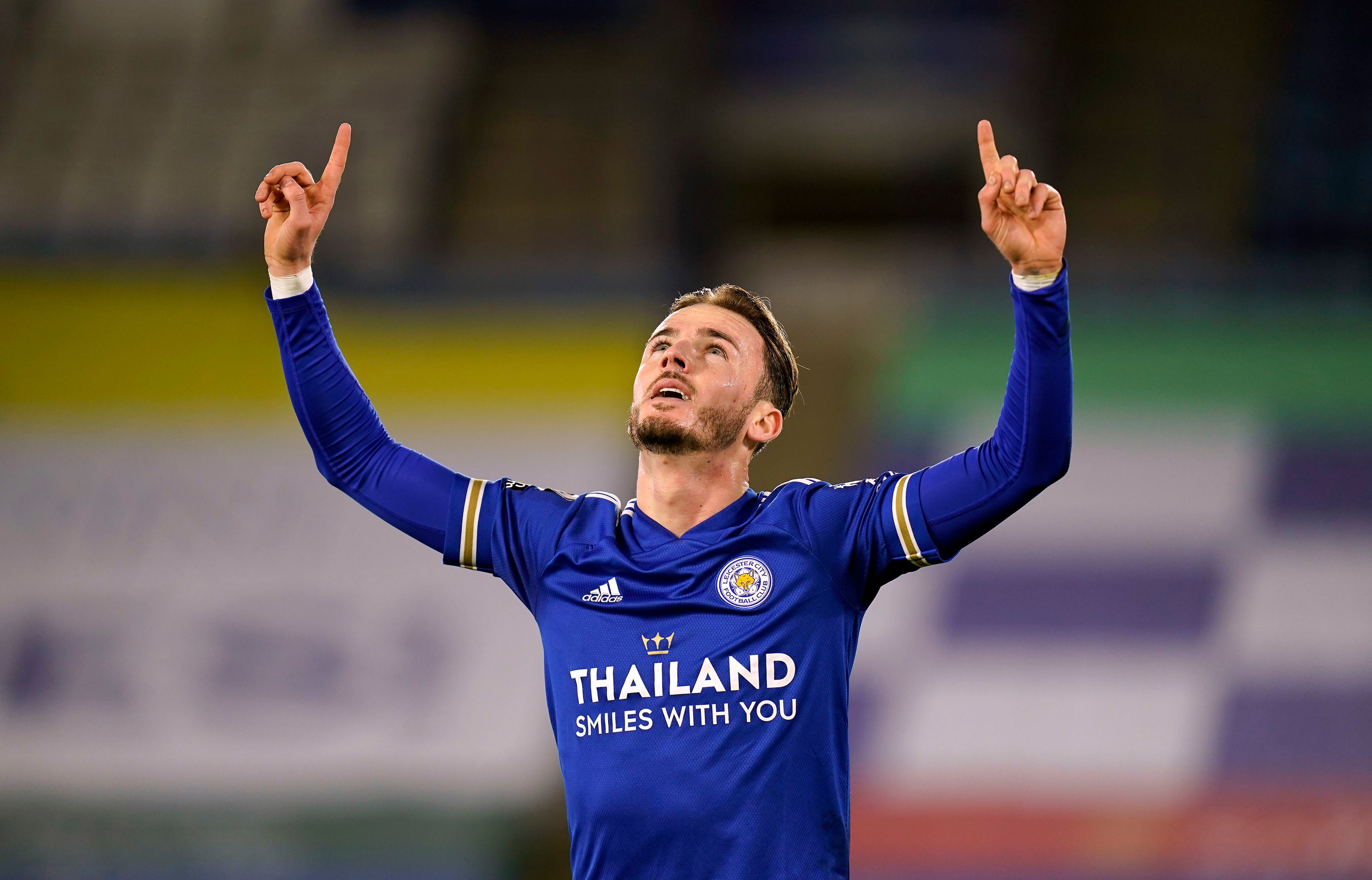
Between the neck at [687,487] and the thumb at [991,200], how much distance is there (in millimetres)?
907

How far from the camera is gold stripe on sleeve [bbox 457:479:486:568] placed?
11.5 feet

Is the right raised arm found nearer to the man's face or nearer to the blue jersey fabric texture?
the blue jersey fabric texture

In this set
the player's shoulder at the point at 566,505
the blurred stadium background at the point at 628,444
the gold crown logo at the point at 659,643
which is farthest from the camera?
the blurred stadium background at the point at 628,444

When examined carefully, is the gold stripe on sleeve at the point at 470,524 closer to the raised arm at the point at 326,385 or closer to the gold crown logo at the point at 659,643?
the raised arm at the point at 326,385

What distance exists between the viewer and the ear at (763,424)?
3631 mm

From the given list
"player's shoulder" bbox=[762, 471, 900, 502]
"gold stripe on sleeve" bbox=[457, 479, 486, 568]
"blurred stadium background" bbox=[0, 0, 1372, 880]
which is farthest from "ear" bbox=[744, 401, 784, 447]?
"blurred stadium background" bbox=[0, 0, 1372, 880]

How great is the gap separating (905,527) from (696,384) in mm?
670

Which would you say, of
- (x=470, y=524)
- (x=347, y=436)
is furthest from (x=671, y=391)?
(x=347, y=436)

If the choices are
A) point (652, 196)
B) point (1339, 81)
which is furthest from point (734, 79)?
point (1339, 81)

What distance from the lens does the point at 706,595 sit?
3277mm

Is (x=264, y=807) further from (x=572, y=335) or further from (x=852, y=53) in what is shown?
(x=852, y=53)

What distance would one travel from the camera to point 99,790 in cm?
841

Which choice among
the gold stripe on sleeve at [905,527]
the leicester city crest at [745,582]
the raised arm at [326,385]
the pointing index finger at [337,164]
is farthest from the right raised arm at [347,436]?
the gold stripe on sleeve at [905,527]

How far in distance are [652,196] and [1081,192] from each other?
3925 mm
